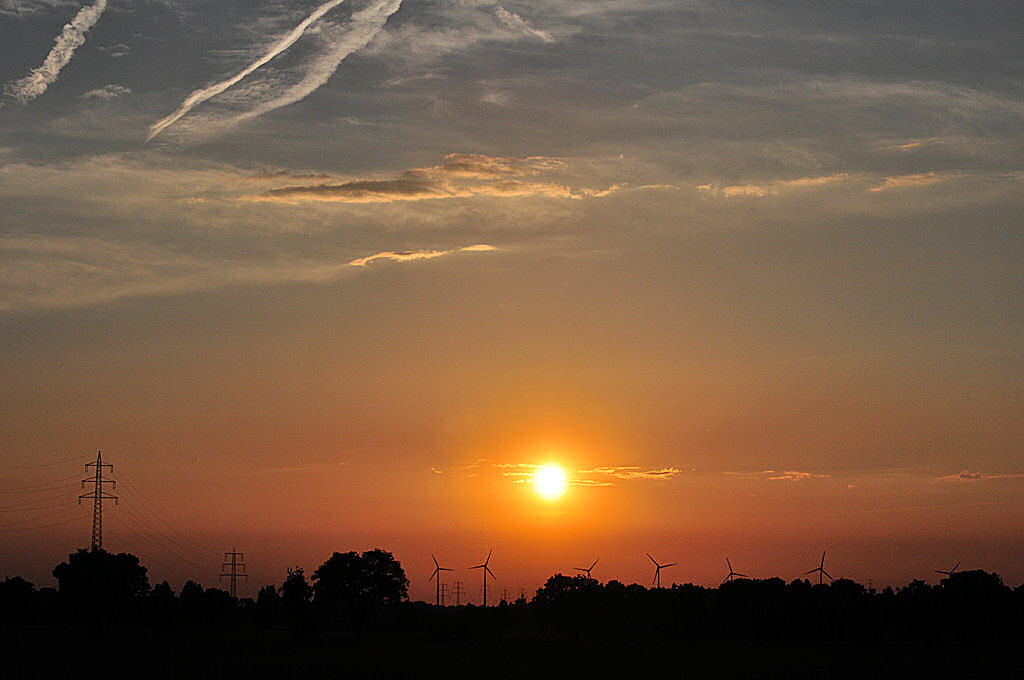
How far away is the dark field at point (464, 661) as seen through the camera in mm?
83562

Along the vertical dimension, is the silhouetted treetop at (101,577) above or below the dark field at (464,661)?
above

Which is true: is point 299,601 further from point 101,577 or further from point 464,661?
point 464,661

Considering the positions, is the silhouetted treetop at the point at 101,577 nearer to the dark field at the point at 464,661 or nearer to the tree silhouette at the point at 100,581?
the tree silhouette at the point at 100,581

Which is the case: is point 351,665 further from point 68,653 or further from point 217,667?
point 68,653

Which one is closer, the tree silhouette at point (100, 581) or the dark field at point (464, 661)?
the dark field at point (464, 661)

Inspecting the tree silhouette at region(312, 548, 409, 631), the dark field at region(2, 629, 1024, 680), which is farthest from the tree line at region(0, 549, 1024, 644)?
the dark field at region(2, 629, 1024, 680)


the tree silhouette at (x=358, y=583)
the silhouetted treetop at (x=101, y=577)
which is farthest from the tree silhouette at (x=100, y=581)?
the tree silhouette at (x=358, y=583)

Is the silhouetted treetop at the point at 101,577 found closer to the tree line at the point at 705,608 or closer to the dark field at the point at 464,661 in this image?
the tree line at the point at 705,608

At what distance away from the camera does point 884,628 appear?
174 metres

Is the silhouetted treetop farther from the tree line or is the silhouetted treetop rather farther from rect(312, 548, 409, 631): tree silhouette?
rect(312, 548, 409, 631): tree silhouette

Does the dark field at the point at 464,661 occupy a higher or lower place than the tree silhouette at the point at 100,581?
lower

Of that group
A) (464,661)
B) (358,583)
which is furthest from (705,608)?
(464,661)

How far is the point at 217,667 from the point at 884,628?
11963 centimetres

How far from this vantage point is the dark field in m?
83.6
